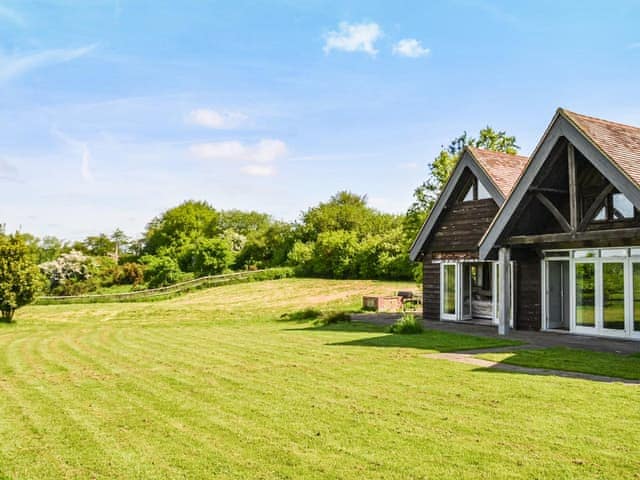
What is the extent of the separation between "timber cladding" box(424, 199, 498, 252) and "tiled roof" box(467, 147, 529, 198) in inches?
30.1

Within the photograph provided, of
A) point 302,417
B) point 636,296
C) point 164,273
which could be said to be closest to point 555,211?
point 636,296

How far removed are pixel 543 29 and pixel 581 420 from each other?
12632mm

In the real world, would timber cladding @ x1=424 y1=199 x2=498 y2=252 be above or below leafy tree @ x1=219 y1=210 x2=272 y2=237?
below

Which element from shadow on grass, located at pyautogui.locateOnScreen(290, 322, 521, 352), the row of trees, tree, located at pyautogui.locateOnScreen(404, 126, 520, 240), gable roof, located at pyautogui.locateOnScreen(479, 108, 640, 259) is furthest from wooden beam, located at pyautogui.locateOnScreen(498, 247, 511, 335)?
the row of trees

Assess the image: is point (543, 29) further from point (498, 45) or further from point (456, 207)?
point (456, 207)

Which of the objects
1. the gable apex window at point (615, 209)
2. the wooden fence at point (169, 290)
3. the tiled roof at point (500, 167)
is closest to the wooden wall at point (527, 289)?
the tiled roof at point (500, 167)

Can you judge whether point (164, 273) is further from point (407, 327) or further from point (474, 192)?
point (407, 327)

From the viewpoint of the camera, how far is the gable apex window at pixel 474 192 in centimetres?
1809

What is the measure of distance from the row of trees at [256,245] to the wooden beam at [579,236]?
1186 centimetres

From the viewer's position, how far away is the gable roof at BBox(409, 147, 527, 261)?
672 inches

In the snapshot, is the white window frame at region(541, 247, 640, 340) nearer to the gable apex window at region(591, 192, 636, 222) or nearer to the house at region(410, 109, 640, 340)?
the house at region(410, 109, 640, 340)

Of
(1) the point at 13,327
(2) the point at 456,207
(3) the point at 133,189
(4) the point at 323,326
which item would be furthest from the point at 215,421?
(3) the point at 133,189

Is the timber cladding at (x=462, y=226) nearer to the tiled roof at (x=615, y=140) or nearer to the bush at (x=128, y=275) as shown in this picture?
the tiled roof at (x=615, y=140)

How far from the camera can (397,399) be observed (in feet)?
24.1
